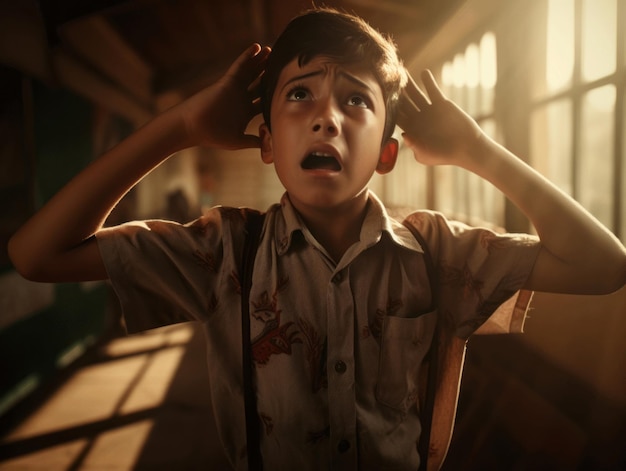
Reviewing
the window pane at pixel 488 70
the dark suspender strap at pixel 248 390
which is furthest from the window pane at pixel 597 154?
the dark suspender strap at pixel 248 390

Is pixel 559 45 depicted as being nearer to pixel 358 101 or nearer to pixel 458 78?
pixel 458 78

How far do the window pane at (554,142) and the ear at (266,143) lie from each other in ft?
3.74

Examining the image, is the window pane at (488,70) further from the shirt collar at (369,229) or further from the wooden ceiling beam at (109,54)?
the wooden ceiling beam at (109,54)

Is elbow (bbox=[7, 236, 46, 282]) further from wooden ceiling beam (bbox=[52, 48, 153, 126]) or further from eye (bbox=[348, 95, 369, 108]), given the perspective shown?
wooden ceiling beam (bbox=[52, 48, 153, 126])

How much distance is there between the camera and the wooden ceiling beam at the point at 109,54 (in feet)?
7.91

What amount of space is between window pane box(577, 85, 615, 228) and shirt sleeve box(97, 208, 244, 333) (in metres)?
1.17

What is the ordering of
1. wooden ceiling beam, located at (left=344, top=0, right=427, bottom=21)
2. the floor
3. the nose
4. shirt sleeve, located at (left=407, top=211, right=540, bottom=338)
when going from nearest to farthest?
the nose → shirt sleeve, located at (left=407, top=211, right=540, bottom=338) → wooden ceiling beam, located at (left=344, top=0, right=427, bottom=21) → the floor

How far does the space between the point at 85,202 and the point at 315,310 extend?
39cm

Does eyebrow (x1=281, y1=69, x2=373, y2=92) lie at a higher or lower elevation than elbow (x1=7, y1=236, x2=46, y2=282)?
higher

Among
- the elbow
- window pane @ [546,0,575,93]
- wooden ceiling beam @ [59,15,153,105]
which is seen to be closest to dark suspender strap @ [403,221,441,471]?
the elbow

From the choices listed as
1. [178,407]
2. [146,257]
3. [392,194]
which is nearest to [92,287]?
[178,407]

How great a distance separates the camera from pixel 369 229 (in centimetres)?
68

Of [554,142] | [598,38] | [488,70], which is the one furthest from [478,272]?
[488,70]

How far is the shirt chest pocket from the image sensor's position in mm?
652
